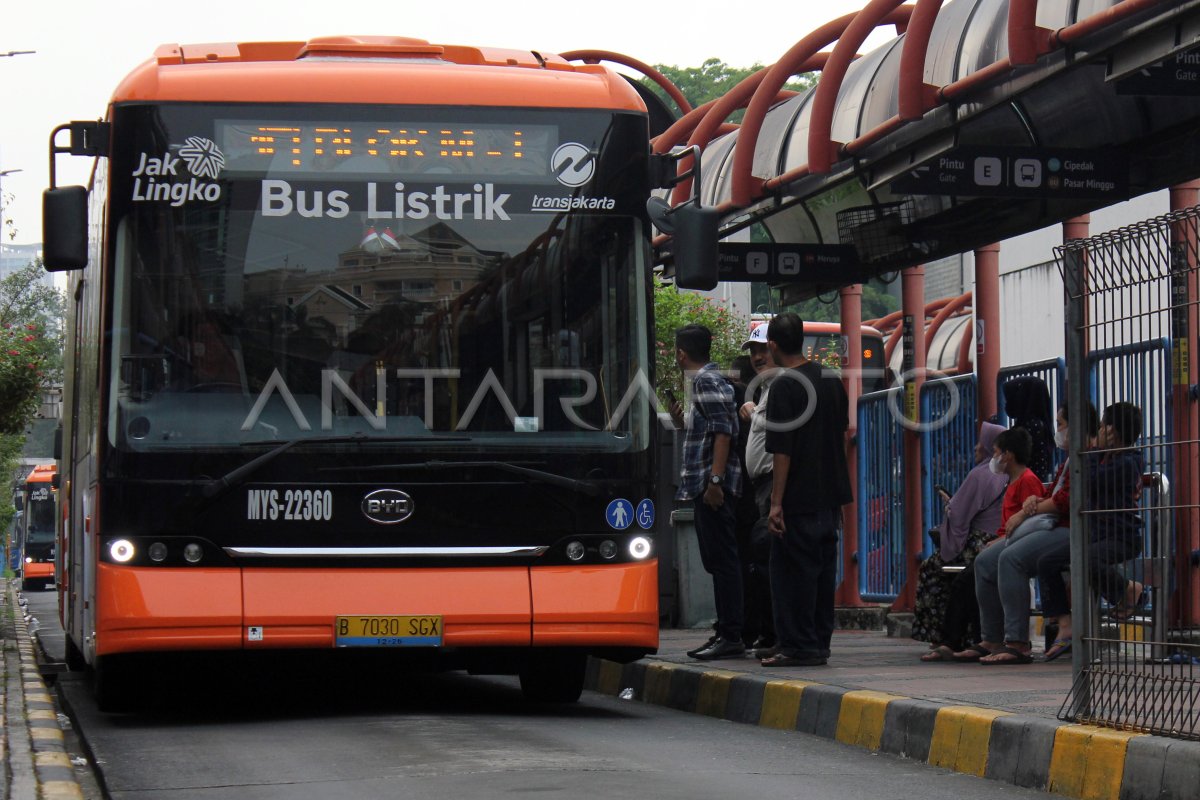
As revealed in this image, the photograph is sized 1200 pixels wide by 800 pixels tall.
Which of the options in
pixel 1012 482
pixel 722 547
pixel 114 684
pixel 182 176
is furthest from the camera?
pixel 722 547

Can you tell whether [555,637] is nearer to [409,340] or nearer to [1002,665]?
[409,340]

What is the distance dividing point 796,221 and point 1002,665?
210 inches

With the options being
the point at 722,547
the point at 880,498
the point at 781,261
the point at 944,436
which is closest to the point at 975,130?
the point at 944,436

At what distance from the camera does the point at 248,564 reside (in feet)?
29.8

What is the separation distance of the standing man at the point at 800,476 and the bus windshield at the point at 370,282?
3.97ft

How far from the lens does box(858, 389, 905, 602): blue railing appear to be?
14.8 meters

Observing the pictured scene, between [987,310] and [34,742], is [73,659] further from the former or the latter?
[987,310]

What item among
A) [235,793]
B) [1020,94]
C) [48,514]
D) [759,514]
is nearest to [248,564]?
[235,793]

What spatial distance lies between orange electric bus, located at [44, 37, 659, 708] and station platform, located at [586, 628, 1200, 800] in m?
0.93

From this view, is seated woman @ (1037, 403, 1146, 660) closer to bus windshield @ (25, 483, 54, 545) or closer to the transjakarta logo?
the transjakarta logo

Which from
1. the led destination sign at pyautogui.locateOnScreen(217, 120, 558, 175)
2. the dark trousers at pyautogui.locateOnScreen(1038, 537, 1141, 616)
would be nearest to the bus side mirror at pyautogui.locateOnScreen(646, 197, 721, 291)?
the led destination sign at pyautogui.locateOnScreen(217, 120, 558, 175)

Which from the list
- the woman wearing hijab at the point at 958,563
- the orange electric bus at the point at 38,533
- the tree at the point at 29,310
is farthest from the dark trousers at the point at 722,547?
the orange electric bus at the point at 38,533

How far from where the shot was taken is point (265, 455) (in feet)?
30.0

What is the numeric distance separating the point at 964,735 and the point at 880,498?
297 inches
